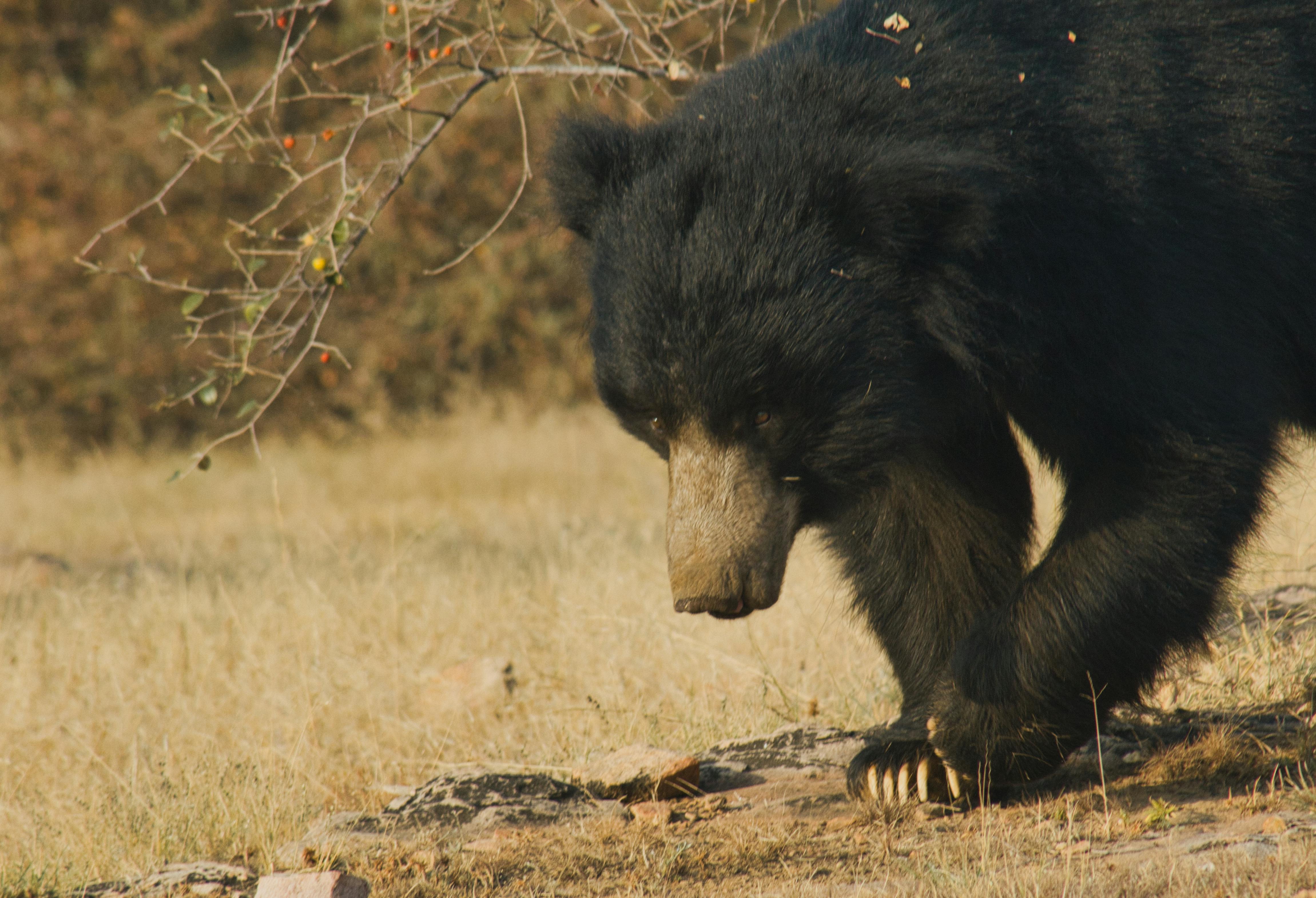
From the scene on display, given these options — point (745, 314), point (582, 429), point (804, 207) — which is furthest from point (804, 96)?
point (582, 429)

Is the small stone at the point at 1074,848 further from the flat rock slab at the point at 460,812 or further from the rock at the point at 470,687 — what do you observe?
the rock at the point at 470,687

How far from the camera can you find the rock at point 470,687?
14.9 ft

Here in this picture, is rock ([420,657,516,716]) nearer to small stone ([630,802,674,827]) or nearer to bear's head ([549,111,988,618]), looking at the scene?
small stone ([630,802,674,827])

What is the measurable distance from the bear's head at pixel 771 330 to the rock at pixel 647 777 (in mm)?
605

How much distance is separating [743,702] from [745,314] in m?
1.80

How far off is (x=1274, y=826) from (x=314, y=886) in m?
1.81

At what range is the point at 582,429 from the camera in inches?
462

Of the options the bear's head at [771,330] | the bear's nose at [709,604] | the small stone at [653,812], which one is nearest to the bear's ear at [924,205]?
the bear's head at [771,330]

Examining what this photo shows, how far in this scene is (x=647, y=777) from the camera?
10.5 feet

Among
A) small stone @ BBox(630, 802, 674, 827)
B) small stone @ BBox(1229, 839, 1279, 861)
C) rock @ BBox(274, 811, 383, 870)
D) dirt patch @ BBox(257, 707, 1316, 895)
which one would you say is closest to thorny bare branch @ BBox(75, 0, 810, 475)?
rock @ BBox(274, 811, 383, 870)

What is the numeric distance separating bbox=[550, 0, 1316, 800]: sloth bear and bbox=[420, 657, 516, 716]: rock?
1818 mm

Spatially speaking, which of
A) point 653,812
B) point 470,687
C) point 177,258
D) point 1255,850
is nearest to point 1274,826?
point 1255,850

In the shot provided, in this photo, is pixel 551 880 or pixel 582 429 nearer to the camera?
pixel 551 880

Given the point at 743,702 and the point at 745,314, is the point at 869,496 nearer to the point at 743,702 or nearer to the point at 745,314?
the point at 745,314
